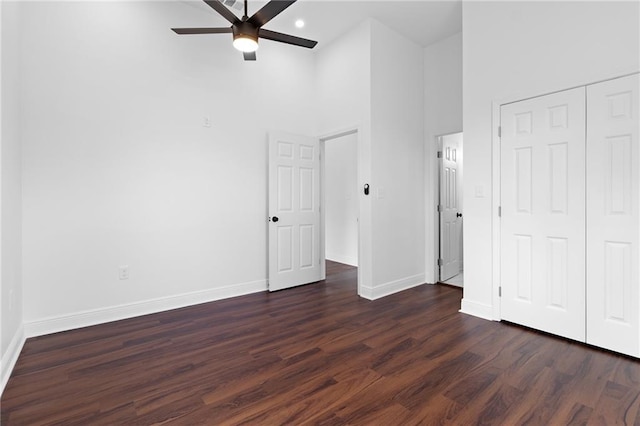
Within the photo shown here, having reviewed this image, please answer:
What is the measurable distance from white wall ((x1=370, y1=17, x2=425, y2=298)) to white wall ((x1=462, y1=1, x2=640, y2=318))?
3.34ft

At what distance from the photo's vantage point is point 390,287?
4125 mm

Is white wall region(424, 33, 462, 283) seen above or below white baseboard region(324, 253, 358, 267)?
above

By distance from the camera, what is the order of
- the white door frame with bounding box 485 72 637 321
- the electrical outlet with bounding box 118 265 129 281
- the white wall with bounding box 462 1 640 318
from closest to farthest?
1. the white wall with bounding box 462 1 640 318
2. the white door frame with bounding box 485 72 637 321
3. the electrical outlet with bounding box 118 265 129 281

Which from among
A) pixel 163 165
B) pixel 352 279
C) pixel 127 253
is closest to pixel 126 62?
pixel 163 165

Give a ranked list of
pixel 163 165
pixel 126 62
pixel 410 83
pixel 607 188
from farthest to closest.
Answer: pixel 410 83 → pixel 163 165 → pixel 126 62 → pixel 607 188

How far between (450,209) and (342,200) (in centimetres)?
219

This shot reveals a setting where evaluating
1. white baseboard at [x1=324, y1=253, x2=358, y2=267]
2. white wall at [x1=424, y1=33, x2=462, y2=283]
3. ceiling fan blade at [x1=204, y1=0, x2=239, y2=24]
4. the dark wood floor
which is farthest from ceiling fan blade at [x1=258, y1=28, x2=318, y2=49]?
white baseboard at [x1=324, y1=253, x2=358, y2=267]

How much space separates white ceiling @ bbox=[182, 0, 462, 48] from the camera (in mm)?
3619

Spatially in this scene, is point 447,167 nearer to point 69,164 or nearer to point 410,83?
point 410,83

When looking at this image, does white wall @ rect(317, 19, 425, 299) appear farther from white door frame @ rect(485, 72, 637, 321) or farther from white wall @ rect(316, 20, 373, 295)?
white door frame @ rect(485, 72, 637, 321)

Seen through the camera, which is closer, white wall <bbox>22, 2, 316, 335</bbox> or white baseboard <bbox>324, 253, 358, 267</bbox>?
white wall <bbox>22, 2, 316, 335</bbox>

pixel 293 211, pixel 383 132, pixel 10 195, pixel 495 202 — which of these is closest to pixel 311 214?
pixel 293 211

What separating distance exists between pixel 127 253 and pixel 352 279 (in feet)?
10.0

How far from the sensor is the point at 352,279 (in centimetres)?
488
